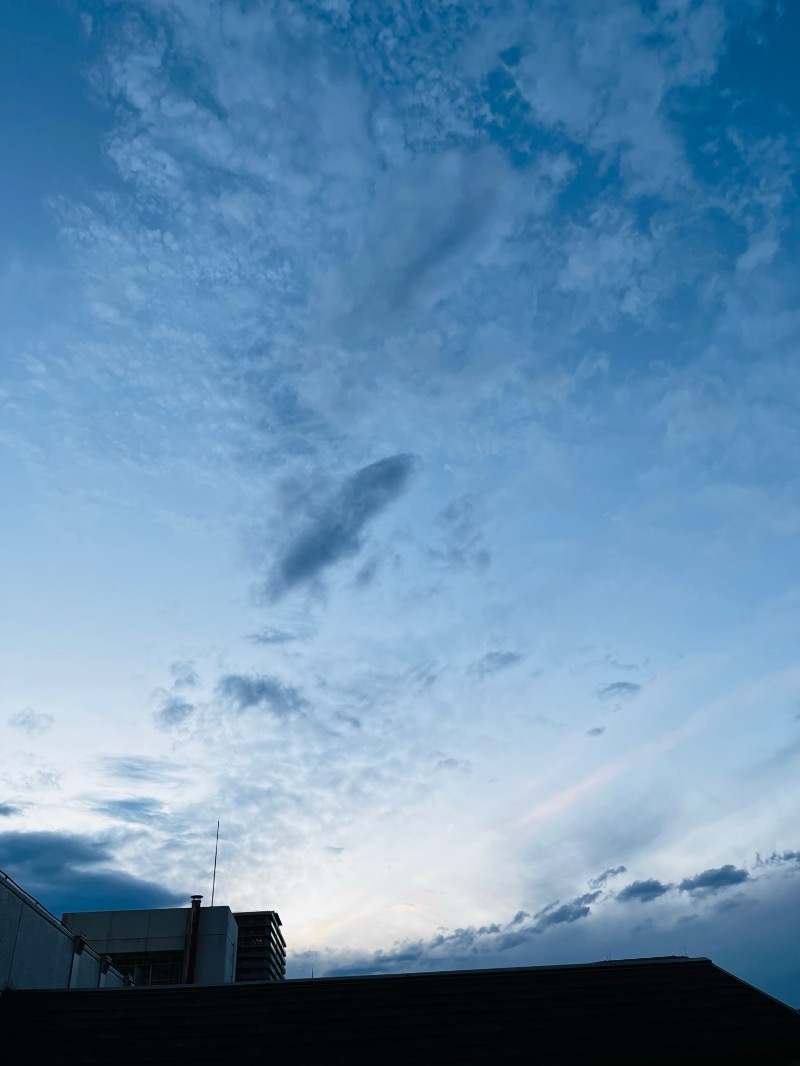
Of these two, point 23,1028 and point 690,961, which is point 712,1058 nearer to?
point 690,961

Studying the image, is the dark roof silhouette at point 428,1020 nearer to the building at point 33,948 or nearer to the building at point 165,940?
the building at point 33,948

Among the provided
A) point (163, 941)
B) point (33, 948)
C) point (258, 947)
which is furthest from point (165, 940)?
point (258, 947)

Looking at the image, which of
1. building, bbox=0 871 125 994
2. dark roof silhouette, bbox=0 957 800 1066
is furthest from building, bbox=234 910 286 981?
dark roof silhouette, bbox=0 957 800 1066

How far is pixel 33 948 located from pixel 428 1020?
14642 mm

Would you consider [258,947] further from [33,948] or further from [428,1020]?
[428,1020]

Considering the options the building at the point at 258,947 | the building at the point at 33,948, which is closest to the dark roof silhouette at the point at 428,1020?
the building at the point at 33,948

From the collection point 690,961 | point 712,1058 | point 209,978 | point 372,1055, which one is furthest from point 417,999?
point 209,978

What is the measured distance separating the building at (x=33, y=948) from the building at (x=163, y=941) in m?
33.7

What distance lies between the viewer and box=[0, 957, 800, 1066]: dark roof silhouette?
2141 cm

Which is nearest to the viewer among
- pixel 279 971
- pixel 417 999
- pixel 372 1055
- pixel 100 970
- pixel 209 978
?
pixel 372 1055

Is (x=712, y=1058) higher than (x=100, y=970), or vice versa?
(x=100, y=970)

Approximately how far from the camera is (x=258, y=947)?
155 metres

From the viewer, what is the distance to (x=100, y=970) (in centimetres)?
3406

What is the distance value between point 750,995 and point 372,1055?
44.2ft
